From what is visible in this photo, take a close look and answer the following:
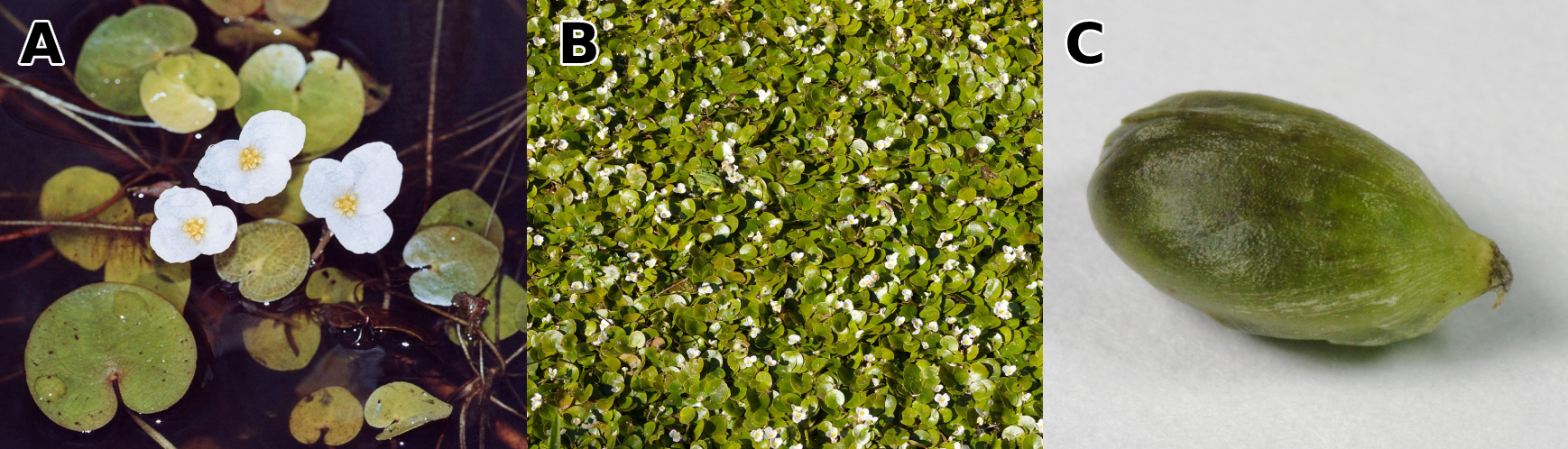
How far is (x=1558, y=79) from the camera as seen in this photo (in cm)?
156

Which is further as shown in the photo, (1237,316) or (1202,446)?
(1202,446)

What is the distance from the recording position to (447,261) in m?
1.37

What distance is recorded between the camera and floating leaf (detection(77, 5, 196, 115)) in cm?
131

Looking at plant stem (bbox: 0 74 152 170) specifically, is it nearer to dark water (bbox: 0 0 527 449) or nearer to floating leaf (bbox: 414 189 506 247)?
dark water (bbox: 0 0 527 449)

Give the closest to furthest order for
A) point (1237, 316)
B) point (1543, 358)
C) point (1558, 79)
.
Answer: point (1237, 316)
point (1543, 358)
point (1558, 79)

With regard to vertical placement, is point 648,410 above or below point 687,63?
below

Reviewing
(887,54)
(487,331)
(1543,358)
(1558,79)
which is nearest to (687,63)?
(887,54)

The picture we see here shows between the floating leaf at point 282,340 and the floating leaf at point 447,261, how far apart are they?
0.19 m

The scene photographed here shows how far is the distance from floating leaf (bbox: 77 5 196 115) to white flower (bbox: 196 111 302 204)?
139 mm

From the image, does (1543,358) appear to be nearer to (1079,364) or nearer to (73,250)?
(1079,364)

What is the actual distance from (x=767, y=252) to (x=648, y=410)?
35 cm

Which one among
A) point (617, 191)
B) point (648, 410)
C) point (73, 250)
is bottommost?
point (648, 410)

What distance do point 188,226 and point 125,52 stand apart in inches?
12.0

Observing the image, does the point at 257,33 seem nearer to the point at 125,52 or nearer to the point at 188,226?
the point at 125,52
